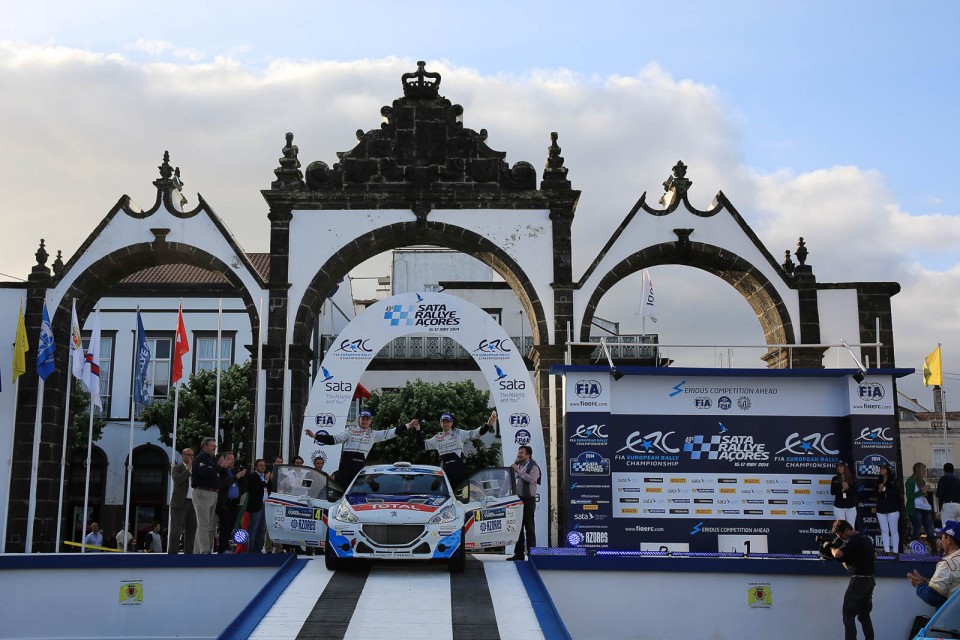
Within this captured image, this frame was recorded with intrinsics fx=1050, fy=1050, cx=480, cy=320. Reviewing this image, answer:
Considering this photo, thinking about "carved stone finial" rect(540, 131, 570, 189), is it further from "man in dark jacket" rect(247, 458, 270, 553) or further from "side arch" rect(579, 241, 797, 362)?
"man in dark jacket" rect(247, 458, 270, 553)

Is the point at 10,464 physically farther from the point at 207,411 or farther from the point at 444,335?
the point at 207,411

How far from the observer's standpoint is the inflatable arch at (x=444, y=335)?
19.9 meters

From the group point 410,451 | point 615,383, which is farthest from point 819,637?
point 410,451

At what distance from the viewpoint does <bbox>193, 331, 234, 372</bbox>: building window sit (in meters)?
41.4

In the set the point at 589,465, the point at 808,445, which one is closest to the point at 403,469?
the point at 589,465

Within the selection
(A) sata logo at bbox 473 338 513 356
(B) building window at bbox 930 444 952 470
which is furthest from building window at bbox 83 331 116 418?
(B) building window at bbox 930 444 952 470

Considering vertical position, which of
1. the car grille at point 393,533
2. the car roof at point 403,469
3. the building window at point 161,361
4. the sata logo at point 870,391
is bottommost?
the car grille at point 393,533

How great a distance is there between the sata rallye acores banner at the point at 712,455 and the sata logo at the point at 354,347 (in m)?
4.60

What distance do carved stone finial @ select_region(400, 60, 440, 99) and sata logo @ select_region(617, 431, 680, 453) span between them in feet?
32.2

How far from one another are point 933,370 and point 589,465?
960 cm

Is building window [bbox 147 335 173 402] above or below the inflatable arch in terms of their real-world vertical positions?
above

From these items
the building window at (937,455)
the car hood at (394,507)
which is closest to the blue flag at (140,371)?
the car hood at (394,507)

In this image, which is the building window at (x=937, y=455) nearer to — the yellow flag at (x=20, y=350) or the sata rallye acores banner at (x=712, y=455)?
the sata rallye acores banner at (x=712, y=455)

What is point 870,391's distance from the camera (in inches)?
708
